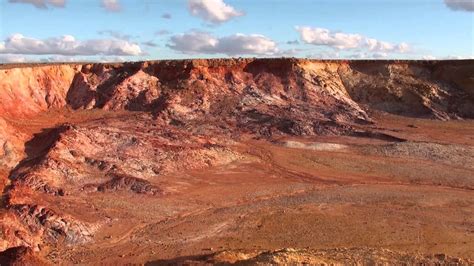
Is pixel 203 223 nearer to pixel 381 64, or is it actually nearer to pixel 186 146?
pixel 186 146

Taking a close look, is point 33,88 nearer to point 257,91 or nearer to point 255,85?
point 257,91

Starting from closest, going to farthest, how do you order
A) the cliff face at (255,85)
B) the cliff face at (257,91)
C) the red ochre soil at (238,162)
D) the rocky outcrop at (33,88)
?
1. the red ochre soil at (238,162)
2. the rocky outcrop at (33,88)
3. the cliff face at (257,91)
4. the cliff face at (255,85)

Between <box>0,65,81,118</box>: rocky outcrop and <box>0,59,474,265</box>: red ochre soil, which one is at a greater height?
<box>0,65,81,118</box>: rocky outcrop

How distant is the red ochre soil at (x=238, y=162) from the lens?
73.4ft

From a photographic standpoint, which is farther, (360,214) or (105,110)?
(105,110)

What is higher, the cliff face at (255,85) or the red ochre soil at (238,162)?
the cliff face at (255,85)

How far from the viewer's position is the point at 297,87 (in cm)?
4888

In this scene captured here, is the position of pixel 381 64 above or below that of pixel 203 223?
above

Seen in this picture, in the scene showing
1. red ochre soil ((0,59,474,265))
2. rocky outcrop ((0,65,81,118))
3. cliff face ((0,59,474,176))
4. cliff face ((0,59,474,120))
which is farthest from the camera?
cliff face ((0,59,474,120))

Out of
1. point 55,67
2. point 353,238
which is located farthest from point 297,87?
point 353,238

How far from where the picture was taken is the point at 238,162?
114ft

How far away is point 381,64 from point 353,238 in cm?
3375

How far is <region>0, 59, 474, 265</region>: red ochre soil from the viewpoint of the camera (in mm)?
22359

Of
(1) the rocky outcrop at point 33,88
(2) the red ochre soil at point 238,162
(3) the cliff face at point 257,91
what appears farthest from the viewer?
(3) the cliff face at point 257,91
